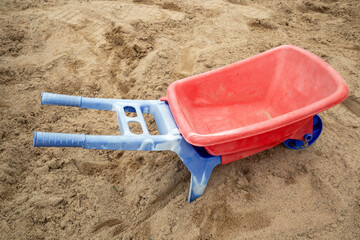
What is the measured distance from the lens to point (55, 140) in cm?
139

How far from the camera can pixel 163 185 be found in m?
2.06

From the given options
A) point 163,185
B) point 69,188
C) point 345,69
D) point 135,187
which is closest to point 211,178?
point 163,185

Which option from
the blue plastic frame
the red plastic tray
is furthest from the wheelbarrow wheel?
the blue plastic frame

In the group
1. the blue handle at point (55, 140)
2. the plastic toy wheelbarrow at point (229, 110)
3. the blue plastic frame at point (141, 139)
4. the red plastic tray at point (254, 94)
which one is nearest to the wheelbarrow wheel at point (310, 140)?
the plastic toy wheelbarrow at point (229, 110)

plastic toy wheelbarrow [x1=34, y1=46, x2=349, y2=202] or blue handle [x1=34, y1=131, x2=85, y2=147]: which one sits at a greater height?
blue handle [x1=34, y1=131, x2=85, y2=147]

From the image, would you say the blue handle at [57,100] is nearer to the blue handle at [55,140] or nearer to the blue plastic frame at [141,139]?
the blue plastic frame at [141,139]

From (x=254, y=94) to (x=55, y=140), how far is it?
5.18 ft

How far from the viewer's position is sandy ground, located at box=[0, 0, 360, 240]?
1.85m

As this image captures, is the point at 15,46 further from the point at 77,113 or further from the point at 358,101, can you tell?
the point at 358,101

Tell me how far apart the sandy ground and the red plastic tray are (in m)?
0.32

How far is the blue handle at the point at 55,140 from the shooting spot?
136 centimetres

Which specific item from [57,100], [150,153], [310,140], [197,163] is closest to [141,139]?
[197,163]

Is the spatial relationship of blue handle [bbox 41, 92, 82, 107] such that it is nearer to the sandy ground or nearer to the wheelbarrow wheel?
the sandy ground

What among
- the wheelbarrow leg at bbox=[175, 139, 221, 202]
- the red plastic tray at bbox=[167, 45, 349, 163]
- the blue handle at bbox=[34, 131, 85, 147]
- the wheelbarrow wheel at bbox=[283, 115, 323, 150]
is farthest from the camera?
the wheelbarrow wheel at bbox=[283, 115, 323, 150]
